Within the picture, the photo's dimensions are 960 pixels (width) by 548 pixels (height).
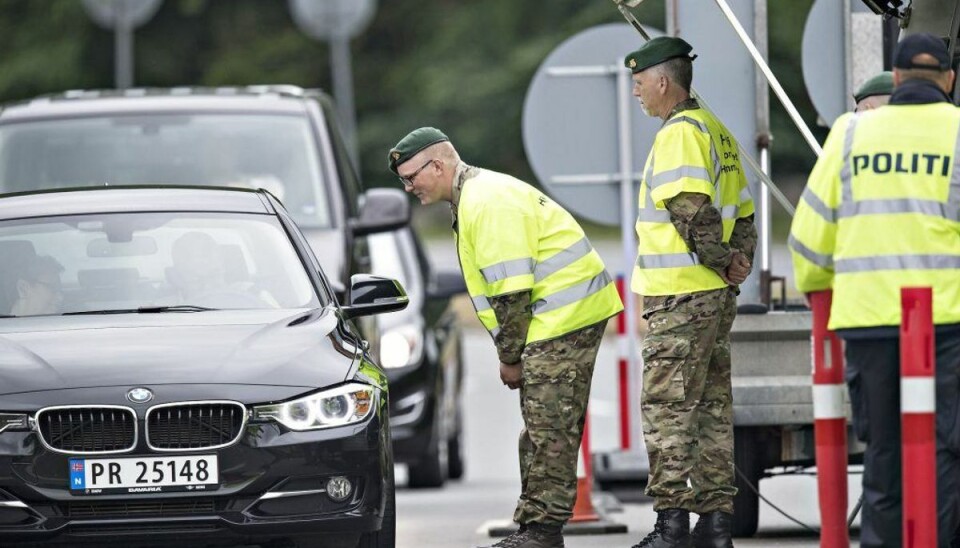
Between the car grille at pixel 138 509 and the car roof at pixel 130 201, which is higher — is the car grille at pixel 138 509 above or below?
below

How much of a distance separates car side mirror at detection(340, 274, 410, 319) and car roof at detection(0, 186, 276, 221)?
0.59 meters

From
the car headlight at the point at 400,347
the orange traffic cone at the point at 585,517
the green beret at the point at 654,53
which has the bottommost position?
the orange traffic cone at the point at 585,517

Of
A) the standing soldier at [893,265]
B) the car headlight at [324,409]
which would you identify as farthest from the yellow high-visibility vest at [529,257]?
the standing soldier at [893,265]

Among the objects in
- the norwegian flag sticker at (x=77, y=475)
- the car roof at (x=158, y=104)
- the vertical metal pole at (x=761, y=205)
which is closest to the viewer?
the norwegian flag sticker at (x=77, y=475)

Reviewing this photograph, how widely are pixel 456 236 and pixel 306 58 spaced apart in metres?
53.7

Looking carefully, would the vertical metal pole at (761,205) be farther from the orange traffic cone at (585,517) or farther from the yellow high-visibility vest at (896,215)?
the yellow high-visibility vest at (896,215)

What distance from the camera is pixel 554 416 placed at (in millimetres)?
8578

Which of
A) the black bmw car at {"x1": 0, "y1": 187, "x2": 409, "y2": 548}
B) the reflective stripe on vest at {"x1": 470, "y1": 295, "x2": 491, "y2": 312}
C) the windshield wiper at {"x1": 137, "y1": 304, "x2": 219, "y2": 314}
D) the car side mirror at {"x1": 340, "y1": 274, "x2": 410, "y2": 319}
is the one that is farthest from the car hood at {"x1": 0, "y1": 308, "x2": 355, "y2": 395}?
the reflective stripe on vest at {"x1": 470, "y1": 295, "x2": 491, "y2": 312}

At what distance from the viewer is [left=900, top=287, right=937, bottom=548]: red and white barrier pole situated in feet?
22.1

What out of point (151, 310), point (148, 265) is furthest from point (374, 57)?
point (151, 310)

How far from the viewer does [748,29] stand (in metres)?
10.0

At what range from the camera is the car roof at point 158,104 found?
12430mm

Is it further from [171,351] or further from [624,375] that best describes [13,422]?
[624,375]

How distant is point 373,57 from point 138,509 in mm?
56777
